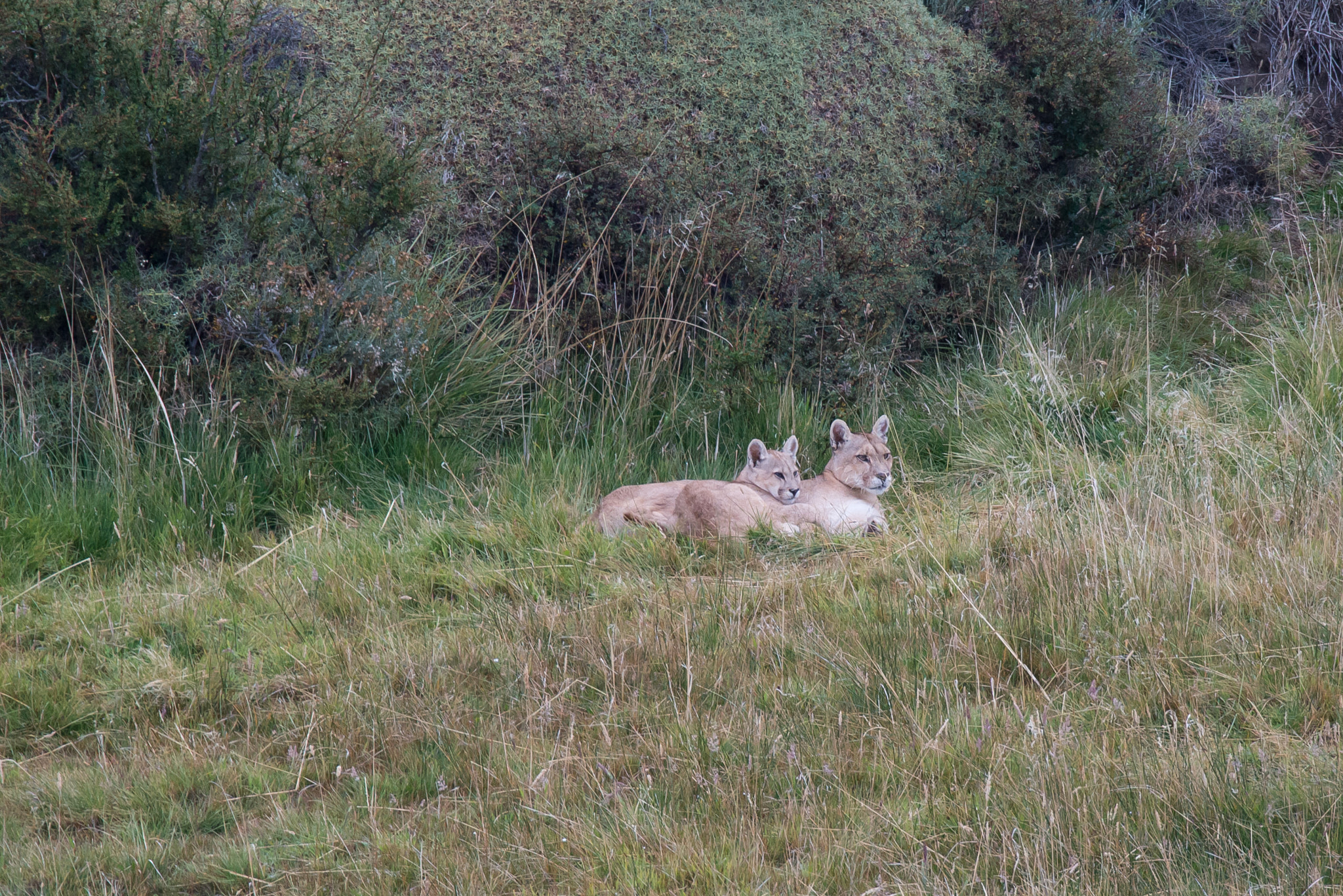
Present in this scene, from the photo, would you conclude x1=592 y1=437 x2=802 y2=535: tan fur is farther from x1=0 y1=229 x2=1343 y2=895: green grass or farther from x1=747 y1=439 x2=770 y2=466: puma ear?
x1=0 y1=229 x2=1343 y2=895: green grass

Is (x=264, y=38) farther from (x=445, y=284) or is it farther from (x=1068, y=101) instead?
(x=1068, y=101)

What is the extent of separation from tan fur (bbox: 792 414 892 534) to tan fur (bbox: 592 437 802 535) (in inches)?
6.2

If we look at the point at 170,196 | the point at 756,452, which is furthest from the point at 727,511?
the point at 170,196

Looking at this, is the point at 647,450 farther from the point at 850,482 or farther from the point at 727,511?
the point at 727,511

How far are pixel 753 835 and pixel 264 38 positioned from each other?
24.8 ft

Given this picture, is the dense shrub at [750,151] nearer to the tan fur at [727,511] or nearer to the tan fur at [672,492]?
the tan fur at [672,492]

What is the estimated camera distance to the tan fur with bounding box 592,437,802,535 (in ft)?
20.7

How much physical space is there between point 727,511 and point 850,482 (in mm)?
1260

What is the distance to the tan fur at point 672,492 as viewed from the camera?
6.31 metres

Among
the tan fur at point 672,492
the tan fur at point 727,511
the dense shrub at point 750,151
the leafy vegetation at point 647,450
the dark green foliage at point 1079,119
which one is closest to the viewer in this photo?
the leafy vegetation at point 647,450

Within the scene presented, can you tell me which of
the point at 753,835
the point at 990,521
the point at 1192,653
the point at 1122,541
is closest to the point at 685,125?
the point at 990,521

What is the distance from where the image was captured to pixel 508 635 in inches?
188

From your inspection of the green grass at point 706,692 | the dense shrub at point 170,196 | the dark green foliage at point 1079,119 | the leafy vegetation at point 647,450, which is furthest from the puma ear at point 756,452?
the dark green foliage at point 1079,119

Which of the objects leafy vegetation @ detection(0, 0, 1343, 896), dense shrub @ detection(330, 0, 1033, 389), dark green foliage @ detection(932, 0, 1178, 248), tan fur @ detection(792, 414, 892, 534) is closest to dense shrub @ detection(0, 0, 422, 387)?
leafy vegetation @ detection(0, 0, 1343, 896)
